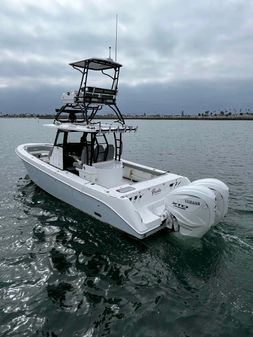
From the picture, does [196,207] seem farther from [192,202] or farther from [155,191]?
[155,191]

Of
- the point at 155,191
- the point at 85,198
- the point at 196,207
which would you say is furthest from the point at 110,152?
the point at 196,207

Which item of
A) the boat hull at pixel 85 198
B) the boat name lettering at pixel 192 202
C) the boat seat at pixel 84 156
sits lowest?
the boat hull at pixel 85 198

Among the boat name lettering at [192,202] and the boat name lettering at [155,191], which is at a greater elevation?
the boat name lettering at [192,202]

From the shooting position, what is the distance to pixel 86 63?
8344 mm

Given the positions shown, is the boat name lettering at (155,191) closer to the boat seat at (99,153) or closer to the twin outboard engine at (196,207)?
the twin outboard engine at (196,207)

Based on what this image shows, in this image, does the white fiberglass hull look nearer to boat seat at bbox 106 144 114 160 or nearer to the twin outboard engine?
the twin outboard engine

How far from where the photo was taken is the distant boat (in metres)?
5.98

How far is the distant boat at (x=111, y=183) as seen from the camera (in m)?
5.98

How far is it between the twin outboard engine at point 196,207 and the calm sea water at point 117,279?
53 centimetres

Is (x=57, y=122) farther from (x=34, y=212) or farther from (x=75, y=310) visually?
(x=75, y=310)

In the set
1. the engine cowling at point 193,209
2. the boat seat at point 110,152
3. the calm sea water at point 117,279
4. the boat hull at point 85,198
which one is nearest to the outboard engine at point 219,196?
the engine cowling at point 193,209

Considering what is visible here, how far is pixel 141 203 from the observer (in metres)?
7.11

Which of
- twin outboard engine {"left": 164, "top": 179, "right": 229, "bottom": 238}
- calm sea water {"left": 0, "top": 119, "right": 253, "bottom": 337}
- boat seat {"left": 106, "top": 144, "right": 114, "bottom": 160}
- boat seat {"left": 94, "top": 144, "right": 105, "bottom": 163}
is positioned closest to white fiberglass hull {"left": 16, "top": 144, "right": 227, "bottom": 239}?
twin outboard engine {"left": 164, "top": 179, "right": 229, "bottom": 238}

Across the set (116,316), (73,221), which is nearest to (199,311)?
(116,316)
